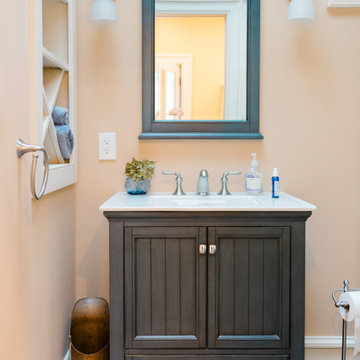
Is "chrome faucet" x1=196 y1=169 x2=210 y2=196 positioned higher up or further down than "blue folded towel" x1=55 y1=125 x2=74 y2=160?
further down

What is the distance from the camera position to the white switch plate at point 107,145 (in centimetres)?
224

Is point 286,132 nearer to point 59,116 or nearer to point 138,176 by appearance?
point 138,176

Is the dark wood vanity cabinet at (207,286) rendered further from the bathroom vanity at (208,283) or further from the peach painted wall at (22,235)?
the peach painted wall at (22,235)

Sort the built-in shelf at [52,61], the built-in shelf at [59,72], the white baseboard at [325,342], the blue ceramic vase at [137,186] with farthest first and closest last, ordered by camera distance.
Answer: the white baseboard at [325,342]
the blue ceramic vase at [137,186]
the built-in shelf at [59,72]
the built-in shelf at [52,61]

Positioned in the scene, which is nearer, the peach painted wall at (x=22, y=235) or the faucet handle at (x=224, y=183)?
the peach painted wall at (x=22, y=235)

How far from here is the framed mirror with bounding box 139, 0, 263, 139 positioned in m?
2.20

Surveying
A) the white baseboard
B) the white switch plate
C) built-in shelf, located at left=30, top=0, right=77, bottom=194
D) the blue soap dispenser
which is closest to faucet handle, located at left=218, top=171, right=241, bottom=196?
the blue soap dispenser

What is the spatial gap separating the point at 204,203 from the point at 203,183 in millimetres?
213

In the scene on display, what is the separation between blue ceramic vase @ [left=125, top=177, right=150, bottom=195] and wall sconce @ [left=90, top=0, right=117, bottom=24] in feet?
2.39

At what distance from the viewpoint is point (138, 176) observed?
211 cm

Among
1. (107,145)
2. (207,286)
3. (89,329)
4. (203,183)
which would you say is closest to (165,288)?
(207,286)

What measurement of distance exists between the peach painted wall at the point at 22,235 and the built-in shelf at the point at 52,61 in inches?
8.8

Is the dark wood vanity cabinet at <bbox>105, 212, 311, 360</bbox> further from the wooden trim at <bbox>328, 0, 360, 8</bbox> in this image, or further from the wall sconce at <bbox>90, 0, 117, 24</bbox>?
the wooden trim at <bbox>328, 0, 360, 8</bbox>

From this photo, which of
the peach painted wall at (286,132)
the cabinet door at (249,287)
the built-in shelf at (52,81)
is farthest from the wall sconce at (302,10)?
the built-in shelf at (52,81)
